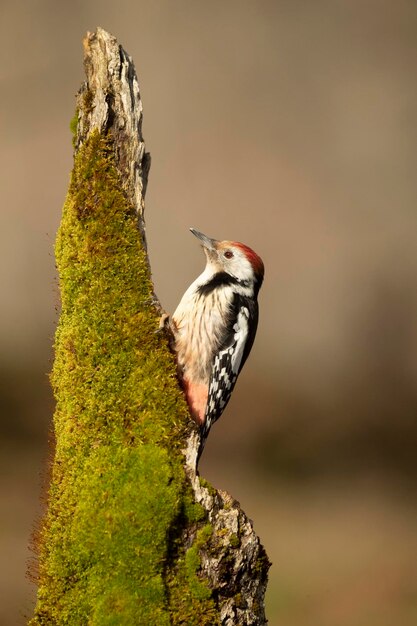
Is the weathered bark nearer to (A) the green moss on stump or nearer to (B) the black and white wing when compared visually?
A: (A) the green moss on stump

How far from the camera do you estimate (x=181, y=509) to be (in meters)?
2.91

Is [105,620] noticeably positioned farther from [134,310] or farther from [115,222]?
[115,222]

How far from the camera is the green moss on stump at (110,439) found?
2855 millimetres

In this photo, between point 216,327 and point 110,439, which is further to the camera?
point 216,327

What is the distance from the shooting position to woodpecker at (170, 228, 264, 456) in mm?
3402

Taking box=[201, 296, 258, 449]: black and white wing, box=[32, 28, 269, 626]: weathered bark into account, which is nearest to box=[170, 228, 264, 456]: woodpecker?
box=[201, 296, 258, 449]: black and white wing

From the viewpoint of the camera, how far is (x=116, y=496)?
2879 mm

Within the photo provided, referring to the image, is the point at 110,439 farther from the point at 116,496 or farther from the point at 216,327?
the point at 216,327

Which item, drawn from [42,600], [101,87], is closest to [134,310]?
[101,87]

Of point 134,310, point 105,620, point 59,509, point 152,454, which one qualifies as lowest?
point 105,620

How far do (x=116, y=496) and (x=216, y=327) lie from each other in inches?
36.5

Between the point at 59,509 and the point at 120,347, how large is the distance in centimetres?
60

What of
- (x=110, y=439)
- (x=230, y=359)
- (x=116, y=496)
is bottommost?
(x=116, y=496)

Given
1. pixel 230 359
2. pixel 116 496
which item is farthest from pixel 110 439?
pixel 230 359
